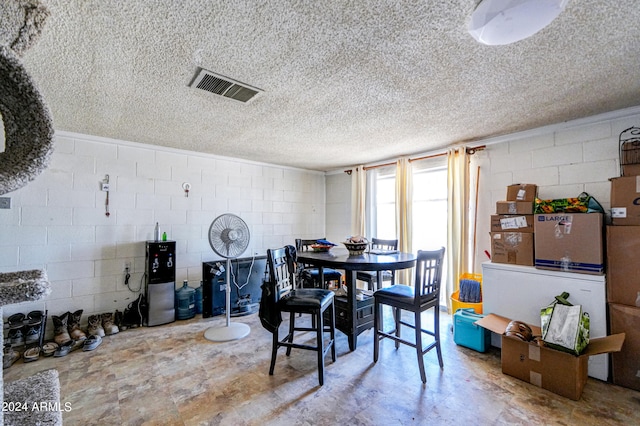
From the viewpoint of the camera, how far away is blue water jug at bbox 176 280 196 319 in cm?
360

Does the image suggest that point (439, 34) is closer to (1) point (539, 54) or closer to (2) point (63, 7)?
(1) point (539, 54)

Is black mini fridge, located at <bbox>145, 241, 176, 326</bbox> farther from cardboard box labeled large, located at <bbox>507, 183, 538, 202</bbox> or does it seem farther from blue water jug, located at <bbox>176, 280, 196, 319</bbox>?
cardboard box labeled large, located at <bbox>507, 183, 538, 202</bbox>

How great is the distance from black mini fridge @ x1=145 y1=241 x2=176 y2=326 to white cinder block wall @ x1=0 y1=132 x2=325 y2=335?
1.21ft

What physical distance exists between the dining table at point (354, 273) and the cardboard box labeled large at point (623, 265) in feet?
4.99

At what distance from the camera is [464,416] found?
182cm

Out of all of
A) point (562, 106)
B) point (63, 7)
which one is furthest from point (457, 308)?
point (63, 7)

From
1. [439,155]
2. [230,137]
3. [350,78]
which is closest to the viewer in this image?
[350,78]

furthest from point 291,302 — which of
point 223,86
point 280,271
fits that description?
point 223,86

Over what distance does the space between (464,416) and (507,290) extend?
1.36 meters

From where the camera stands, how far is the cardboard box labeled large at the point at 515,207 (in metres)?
2.71

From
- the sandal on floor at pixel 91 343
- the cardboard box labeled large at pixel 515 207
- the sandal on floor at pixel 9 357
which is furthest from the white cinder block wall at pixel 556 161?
the sandal on floor at pixel 9 357

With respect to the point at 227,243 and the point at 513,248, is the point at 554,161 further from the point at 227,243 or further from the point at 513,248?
the point at 227,243

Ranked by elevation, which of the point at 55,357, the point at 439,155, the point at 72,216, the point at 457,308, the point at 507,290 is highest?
the point at 439,155

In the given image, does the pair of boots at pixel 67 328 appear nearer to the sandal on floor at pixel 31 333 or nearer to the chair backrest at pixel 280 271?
the sandal on floor at pixel 31 333
